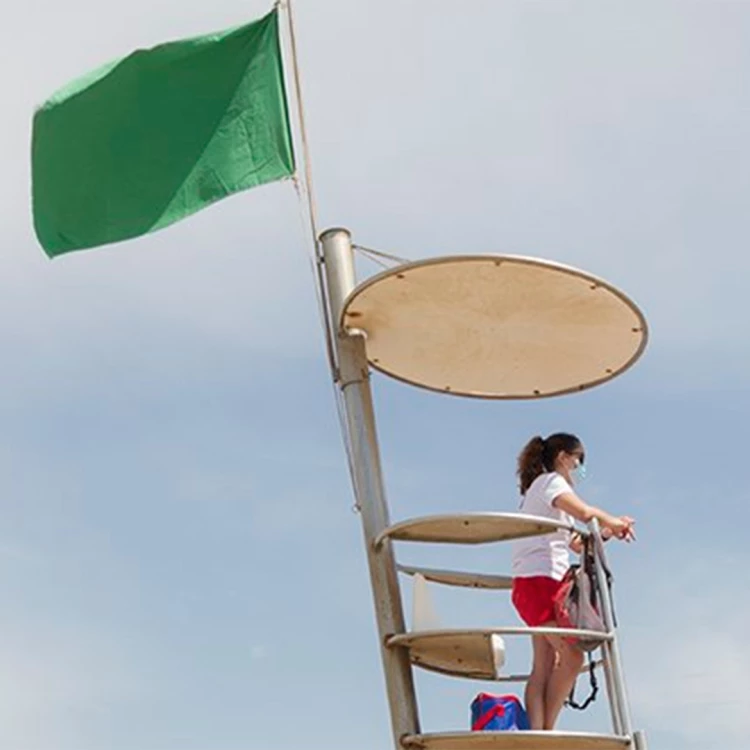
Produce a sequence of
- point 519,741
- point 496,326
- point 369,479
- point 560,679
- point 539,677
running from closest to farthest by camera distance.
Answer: point 519,741
point 560,679
point 539,677
point 369,479
point 496,326

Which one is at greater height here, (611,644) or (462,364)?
(462,364)

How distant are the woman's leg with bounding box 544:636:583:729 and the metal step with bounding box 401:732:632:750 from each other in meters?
0.79

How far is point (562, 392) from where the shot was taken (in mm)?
11469

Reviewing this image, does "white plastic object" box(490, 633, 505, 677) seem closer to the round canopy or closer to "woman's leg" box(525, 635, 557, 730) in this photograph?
"woman's leg" box(525, 635, 557, 730)

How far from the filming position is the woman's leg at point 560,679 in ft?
32.1

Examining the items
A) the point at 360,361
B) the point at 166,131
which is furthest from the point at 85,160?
the point at 360,361

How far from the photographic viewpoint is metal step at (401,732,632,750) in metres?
8.85

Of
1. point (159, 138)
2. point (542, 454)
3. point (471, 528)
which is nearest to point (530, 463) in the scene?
point (542, 454)

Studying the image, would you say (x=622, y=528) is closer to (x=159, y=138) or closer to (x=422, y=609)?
(x=422, y=609)

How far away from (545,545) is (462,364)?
1656mm

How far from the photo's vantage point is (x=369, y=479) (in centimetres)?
1018

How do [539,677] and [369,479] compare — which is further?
[369,479]

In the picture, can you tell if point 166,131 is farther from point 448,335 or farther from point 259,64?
point 448,335

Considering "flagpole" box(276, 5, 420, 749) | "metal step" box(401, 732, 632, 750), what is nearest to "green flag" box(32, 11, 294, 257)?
"flagpole" box(276, 5, 420, 749)
